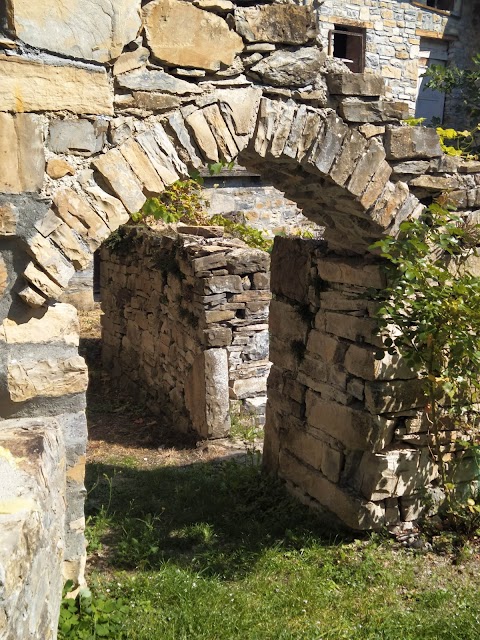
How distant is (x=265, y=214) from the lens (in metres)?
11.6

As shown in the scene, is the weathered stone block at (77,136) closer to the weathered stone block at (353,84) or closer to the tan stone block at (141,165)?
the tan stone block at (141,165)

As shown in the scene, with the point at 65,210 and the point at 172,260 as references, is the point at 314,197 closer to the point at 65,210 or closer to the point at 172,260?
the point at 65,210

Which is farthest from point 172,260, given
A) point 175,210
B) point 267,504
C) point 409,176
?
point 409,176

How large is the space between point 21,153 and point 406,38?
12.4 metres

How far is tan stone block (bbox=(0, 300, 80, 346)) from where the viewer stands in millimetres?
3145

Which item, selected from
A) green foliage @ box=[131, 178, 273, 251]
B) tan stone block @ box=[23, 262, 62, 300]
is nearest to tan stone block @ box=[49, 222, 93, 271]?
tan stone block @ box=[23, 262, 62, 300]

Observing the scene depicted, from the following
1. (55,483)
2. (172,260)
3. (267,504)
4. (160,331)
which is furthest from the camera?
(160,331)

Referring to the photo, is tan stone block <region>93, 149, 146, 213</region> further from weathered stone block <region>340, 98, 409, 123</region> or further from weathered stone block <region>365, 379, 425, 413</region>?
weathered stone block <region>365, 379, 425, 413</region>

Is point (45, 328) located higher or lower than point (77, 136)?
lower

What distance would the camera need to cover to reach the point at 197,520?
15.2 feet

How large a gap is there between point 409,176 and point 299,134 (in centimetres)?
75

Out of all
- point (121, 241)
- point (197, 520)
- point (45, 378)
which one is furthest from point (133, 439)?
point (45, 378)

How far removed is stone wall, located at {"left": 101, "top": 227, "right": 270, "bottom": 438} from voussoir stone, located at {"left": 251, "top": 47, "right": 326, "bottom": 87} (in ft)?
9.58

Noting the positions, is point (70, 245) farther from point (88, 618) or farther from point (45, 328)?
point (88, 618)
